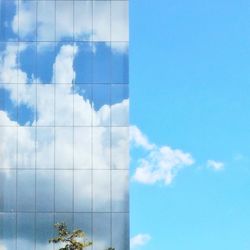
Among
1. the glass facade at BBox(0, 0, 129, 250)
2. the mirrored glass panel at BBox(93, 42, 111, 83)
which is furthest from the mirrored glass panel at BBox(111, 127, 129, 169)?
the mirrored glass panel at BBox(93, 42, 111, 83)

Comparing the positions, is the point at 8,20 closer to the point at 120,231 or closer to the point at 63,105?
the point at 63,105

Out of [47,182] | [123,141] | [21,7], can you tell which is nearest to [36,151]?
[47,182]

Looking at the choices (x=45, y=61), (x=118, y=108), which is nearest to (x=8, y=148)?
(x=45, y=61)

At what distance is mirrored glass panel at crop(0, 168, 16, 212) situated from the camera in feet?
186

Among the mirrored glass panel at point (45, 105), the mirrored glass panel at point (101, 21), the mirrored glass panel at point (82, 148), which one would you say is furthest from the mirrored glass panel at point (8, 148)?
the mirrored glass panel at point (101, 21)

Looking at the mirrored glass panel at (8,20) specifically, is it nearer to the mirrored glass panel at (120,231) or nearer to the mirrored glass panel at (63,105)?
the mirrored glass panel at (63,105)

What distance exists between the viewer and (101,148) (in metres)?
57.1

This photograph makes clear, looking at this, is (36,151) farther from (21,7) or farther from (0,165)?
(21,7)

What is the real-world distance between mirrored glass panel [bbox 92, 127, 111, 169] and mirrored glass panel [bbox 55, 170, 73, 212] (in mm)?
1988

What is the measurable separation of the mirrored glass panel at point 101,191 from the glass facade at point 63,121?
7 centimetres

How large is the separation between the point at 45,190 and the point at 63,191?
1.21m

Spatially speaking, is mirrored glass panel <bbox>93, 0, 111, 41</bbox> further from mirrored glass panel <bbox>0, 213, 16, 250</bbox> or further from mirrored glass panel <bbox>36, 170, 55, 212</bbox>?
mirrored glass panel <bbox>0, 213, 16, 250</bbox>

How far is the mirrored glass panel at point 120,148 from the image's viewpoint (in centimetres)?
5706

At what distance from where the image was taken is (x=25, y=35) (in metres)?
58.4
